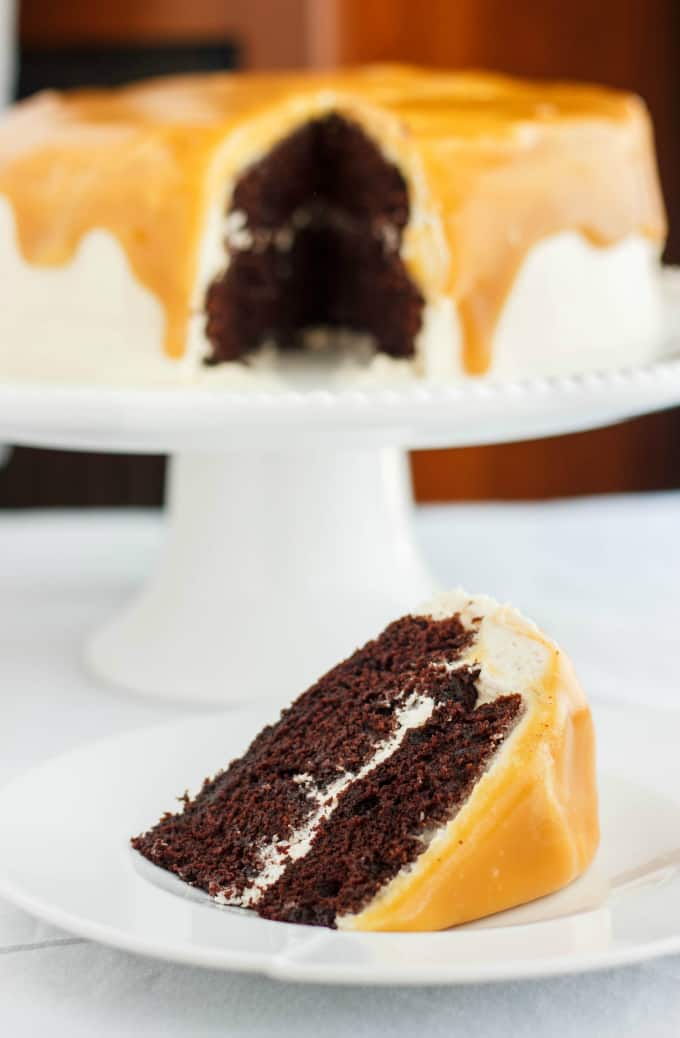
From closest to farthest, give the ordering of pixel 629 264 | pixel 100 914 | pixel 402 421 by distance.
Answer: pixel 100 914
pixel 402 421
pixel 629 264

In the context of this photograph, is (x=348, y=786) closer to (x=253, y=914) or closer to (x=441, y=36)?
(x=253, y=914)

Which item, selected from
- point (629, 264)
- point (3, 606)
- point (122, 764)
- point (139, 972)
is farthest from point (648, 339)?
point (139, 972)

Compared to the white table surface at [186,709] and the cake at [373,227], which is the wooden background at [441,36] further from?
the white table surface at [186,709]

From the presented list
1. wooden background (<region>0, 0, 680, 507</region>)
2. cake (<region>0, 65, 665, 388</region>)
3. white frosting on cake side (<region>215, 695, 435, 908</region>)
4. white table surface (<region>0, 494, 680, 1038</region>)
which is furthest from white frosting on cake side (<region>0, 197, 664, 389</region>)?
wooden background (<region>0, 0, 680, 507</region>)

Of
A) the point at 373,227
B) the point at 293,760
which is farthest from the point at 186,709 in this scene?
the point at 373,227

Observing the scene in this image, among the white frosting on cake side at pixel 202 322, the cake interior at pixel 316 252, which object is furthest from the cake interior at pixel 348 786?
the cake interior at pixel 316 252

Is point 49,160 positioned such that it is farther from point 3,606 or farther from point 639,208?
point 639,208
